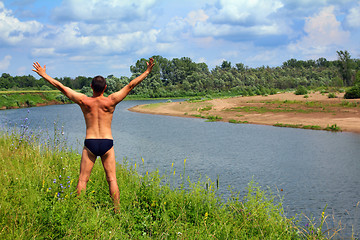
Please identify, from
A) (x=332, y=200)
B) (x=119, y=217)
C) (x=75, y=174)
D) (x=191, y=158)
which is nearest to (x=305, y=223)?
(x=332, y=200)

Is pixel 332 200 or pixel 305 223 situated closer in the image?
pixel 305 223

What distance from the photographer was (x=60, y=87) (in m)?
6.54

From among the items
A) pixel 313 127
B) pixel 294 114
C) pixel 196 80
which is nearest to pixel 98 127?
pixel 313 127

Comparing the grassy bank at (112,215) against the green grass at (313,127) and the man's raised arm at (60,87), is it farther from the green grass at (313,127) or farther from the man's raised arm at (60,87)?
the green grass at (313,127)

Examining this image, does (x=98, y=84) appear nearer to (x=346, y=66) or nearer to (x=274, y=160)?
(x=274, y=160)

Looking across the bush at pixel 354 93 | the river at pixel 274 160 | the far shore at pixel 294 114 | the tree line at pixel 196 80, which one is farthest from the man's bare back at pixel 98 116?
the tree line at pixel 196 80

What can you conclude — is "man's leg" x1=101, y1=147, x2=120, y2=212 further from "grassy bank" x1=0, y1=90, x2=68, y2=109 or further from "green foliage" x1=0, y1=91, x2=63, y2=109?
"green foliage" x1=0, y1=91, x2=63, y2=109

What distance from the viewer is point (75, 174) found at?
322 inches

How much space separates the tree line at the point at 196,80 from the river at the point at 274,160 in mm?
71153

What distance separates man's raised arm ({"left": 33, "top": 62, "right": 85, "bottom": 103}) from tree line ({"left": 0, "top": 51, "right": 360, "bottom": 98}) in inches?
3469

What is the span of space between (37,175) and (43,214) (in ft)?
7.67

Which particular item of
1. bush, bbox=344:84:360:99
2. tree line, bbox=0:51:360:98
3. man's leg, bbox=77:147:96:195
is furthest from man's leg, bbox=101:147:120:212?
tree line, bbox=0:51:360:98

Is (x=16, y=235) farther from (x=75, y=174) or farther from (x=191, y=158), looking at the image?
(x=191, y=158)

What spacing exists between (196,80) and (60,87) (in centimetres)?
11574
